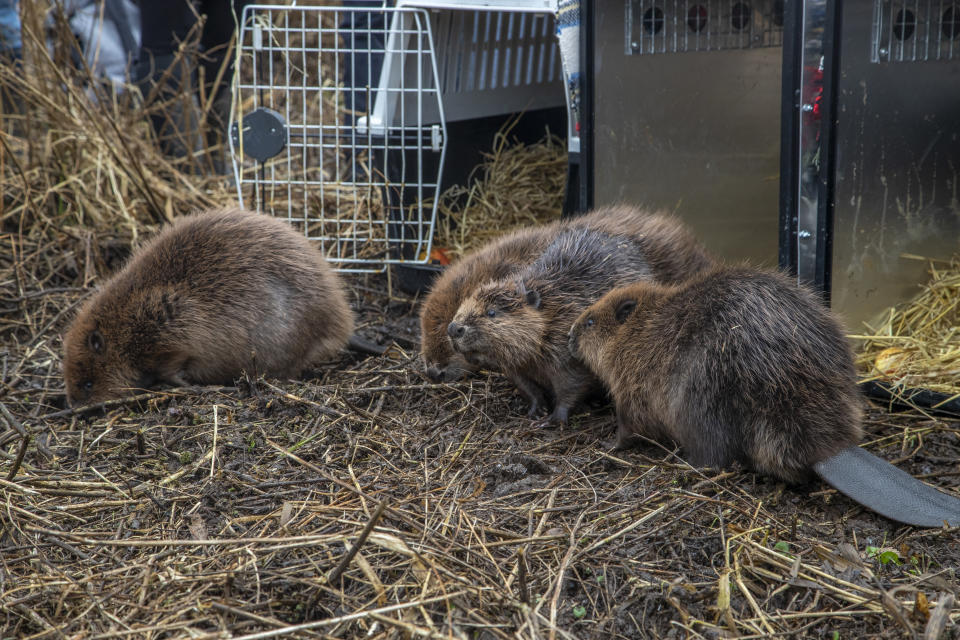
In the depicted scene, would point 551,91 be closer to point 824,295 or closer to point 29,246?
point 824,295

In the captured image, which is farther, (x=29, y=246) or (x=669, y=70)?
(x=29, y=246)

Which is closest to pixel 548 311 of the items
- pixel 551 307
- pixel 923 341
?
pixel 551 307

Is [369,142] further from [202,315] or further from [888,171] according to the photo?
[888,171]

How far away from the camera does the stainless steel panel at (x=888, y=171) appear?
133 inches

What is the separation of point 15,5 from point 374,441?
5.27 metres

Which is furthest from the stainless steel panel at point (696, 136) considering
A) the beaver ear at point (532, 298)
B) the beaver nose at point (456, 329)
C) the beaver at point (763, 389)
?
the beaver at point (763, 389)

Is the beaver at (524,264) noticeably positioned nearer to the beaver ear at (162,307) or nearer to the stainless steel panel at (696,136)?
the stainless steel panel at (696,136)

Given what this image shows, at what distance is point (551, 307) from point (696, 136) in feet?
5.08

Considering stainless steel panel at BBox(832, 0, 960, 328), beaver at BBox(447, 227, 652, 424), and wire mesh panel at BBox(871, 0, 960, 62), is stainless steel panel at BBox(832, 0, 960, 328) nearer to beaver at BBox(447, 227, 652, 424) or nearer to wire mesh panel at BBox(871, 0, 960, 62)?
wire mesh panel at BBox(871, 0, 960, 62)

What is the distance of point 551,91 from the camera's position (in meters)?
5.71

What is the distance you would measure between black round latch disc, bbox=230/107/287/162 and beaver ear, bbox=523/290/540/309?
1.72 metres

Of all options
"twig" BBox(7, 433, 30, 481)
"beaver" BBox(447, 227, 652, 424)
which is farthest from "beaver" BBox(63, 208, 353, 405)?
"twig" BBox(7, 433, 30, 481)

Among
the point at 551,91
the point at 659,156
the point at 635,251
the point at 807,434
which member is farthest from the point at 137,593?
the point at 551,91

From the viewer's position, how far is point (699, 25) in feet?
14.4
